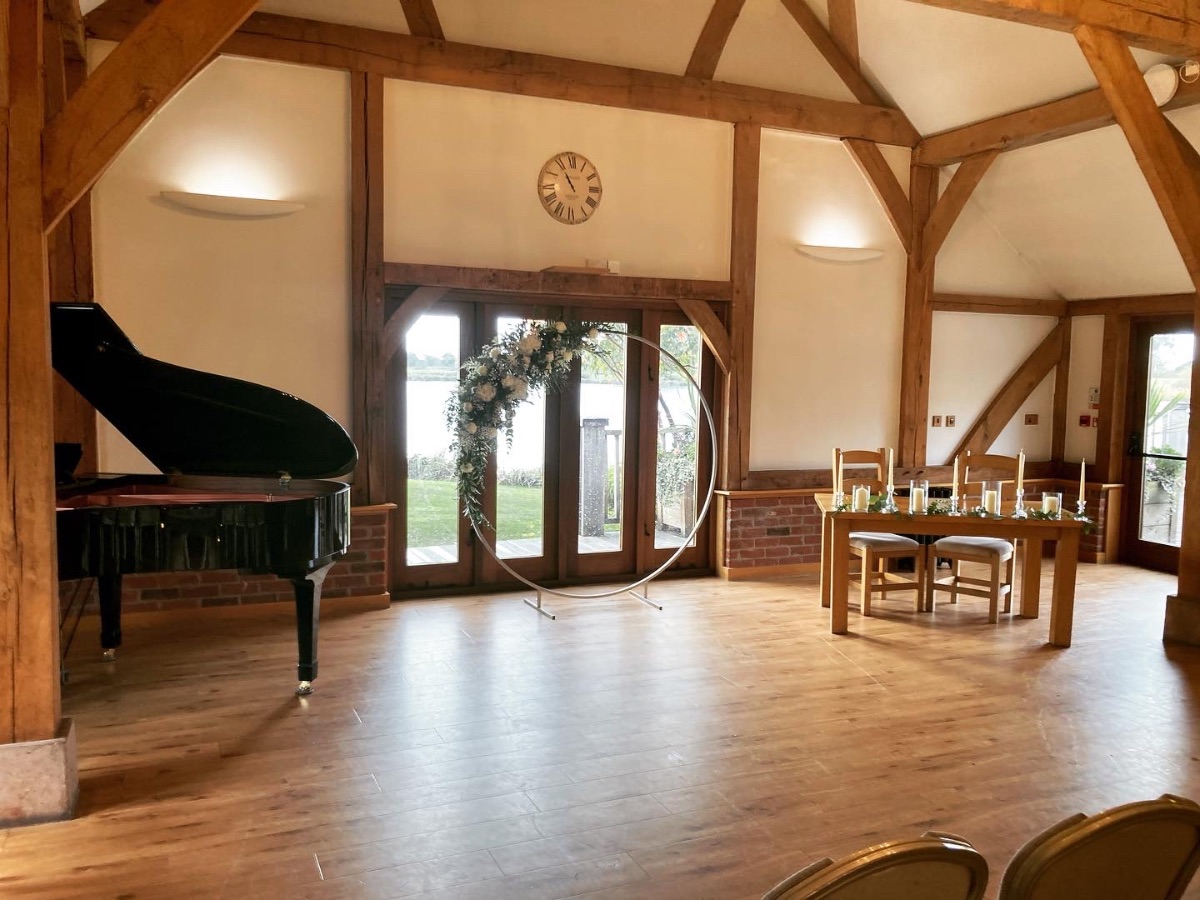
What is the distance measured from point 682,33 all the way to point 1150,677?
208 inches

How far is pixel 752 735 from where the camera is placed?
424 cm

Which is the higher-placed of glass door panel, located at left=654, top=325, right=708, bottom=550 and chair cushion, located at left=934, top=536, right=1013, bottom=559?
glass door panel, located at left=654, top=325, right=708, bottom=550

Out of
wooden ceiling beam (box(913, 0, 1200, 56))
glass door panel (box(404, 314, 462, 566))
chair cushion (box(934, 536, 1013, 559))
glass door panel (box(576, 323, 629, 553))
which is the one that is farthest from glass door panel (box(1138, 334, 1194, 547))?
glass door panel (box(404, 314, 462, 566))

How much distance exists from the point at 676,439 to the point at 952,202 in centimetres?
308

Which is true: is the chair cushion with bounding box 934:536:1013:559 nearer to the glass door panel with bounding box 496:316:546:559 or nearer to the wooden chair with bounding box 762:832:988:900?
the glass door panel with bounding box 496:316:546:559

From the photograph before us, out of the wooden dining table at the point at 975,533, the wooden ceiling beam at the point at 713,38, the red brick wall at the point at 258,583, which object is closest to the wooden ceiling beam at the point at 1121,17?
the wooden ceiling beam at the point at 713,38

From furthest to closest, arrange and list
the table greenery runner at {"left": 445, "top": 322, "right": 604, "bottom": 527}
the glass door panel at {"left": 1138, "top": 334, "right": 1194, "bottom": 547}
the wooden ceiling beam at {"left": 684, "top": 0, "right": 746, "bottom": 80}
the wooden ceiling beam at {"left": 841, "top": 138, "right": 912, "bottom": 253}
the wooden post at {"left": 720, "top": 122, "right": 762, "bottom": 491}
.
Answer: the glass door panel at {"left": 1138, "top": 334, "right": 1194, "bottom": 547} < the wooden ceiling beam at {"left": 841, "top": 138, "right": 912, "bottom": 253} < the wooden post at {"left": 720, "top": 122, "right": 762, "bottom": 491} < the wooden ceiling beam at {"left": 684, "top": 0, "right": 746, "bottom": 80} < the table greenery runner at {"left": 445, "top": 322, "right": 604, "bottom": 527}

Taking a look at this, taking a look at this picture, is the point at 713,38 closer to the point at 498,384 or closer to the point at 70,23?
the point at 498,384

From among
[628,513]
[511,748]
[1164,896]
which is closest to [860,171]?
[628,513]

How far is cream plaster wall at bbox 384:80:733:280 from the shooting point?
625 centimetres

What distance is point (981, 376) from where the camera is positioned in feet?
27.7

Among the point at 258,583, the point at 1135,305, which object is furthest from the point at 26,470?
the point at 1135,305

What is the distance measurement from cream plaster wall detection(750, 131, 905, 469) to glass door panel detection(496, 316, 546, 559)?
1.80 m

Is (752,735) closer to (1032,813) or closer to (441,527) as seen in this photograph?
(1032,813)
